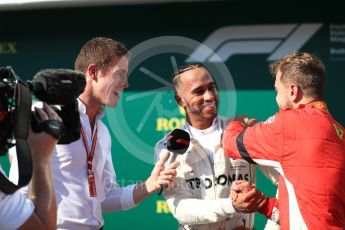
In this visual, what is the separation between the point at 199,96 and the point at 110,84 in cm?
48

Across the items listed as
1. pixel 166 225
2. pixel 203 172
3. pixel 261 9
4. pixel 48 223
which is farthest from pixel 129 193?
pixel 261 9

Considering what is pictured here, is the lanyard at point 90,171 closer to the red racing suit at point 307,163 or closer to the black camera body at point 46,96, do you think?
the black camera body at point 46,96

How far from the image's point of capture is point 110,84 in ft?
10.1

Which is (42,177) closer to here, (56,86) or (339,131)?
(56,86)

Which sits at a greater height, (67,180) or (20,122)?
(20,122)

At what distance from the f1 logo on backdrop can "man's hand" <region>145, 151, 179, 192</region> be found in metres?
2.42

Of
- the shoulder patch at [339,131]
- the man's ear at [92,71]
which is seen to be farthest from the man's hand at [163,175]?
the shoulder patch at [339,131]

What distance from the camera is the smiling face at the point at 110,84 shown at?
10.00 feet

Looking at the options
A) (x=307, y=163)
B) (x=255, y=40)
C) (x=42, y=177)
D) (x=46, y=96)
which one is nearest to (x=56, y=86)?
(x=46, y=96)

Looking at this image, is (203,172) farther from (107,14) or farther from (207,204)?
(107,14)

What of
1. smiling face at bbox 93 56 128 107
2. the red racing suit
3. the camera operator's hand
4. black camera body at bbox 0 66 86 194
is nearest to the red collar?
the red racing suit

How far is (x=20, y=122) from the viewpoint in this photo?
175 cm

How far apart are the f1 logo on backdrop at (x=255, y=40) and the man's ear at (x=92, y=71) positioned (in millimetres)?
2221

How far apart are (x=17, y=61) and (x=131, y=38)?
1.20 metres
